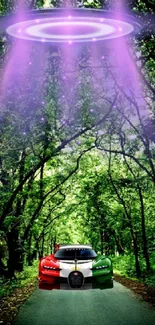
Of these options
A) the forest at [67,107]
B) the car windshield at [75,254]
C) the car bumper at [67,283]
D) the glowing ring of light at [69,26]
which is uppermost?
the forest at [67,107]

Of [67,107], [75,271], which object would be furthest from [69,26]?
[67,107]

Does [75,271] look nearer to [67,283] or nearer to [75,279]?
[75,279]

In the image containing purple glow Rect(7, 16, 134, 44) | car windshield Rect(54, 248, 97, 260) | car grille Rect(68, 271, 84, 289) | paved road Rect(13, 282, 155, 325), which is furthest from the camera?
car windshield Rect(54, 248, 97, 260)

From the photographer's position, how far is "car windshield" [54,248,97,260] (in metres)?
10.6

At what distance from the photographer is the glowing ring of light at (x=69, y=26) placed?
372 centimetres

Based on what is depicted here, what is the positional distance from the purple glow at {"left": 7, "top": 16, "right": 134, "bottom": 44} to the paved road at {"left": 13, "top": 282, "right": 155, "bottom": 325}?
288 inches

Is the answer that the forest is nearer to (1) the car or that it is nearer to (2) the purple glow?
(2) the purple glow

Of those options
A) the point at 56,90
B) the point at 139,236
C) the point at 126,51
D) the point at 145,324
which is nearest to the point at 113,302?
the point at 145,324

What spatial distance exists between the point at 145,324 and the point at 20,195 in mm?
11697

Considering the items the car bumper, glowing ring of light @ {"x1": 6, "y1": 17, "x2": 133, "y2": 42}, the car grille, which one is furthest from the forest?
the car grille

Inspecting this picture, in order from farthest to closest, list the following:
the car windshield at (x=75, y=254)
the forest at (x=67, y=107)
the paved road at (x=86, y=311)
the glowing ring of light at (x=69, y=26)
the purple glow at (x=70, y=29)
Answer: the car windshield at (x=75, y=254) → the forest at (x=67, y=107) → the paved road at (x=86, y=311) → the purple glow at (x=70, y=29) → the glowing ring of light at (x=69, y=26)

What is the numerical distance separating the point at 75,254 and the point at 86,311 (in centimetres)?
181

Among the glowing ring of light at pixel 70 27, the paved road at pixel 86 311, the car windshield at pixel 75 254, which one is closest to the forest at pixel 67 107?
the glowing ring of light at pixel 70 27

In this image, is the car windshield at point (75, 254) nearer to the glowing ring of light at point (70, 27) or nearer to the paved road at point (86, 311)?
the paved road at point (86, 311)
